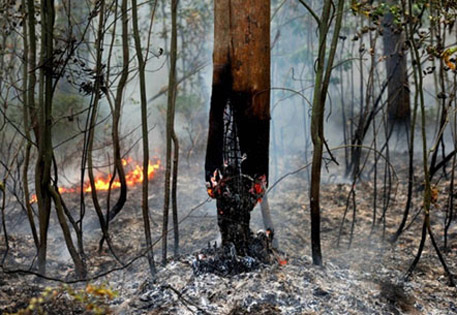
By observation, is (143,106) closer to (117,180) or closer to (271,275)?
(271,275)

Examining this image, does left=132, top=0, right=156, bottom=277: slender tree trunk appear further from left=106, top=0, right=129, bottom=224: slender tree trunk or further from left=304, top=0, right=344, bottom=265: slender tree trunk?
left=304, top=0, right=344, bottom=265: slender tree trunk

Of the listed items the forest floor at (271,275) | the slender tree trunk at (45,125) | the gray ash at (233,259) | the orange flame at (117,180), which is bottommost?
the forest floor at (271,275)

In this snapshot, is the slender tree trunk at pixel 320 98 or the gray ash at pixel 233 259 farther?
the gray ash at pixel 233 259

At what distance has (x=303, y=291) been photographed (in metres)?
4.02

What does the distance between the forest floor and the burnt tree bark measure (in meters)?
0.40

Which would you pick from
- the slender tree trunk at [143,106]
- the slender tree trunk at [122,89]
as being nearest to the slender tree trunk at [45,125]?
the slender tree trunk at [122,89]

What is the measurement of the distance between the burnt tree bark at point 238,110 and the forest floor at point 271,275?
0.40 m

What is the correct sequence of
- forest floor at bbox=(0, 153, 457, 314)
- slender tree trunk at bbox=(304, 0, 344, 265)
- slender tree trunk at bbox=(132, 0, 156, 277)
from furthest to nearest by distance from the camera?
slender tree trunk at bbox=(132, 0, 156, 277)
slender tree trunk at bbox=(304, 0, 344, 265)
forest floor at bbox=(0, 153, 457, 314)

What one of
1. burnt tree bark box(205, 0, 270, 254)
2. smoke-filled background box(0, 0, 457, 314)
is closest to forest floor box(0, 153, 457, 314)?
smoke-filled background box(0, 0, 457, 314)

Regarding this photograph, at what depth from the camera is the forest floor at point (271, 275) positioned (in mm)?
3820

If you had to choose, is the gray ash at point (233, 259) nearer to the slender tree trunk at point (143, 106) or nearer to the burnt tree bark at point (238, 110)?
the burnt tree bark at point (238, 110)

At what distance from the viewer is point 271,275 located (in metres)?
4.16

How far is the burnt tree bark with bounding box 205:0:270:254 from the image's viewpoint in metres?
4.23

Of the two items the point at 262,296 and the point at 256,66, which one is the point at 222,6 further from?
the point at 262,296
